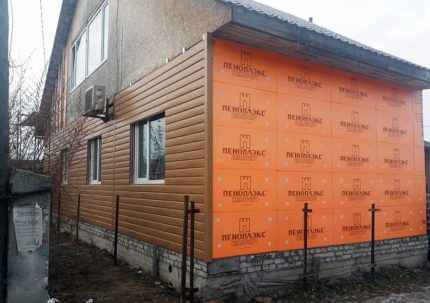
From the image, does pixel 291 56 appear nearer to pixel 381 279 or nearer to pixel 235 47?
pixel 235 47

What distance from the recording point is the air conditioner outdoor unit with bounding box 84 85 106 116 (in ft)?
33.0

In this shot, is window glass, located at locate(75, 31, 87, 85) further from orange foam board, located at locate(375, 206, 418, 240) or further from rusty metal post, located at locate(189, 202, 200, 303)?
orange foam board, located at locate(375, 206, 418, 240)

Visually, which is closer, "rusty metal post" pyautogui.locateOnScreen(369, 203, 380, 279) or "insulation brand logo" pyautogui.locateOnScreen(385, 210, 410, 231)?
"rusty metal post" pyautogui.locateOnScreen(369, 203, 380, 279)

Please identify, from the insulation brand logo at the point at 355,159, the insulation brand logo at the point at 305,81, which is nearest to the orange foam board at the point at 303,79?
the insulation brand logo at the point at 305,81

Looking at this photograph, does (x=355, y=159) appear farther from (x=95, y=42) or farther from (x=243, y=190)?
(x=95, y=42)

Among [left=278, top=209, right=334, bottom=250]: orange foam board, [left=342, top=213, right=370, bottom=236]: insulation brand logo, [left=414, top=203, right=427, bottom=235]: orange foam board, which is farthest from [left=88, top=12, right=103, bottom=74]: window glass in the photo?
[left=414, top=203, right=427, bottom=235]: orange foam board

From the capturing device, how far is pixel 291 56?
6828mm

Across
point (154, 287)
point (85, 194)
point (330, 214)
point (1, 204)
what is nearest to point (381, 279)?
point (330, 214)

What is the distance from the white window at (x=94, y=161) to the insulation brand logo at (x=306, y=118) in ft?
20.6

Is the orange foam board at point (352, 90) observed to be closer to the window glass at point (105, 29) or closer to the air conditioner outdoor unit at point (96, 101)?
the air conditioner outdoor unit at point (96, 101)

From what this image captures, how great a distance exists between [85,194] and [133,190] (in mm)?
3836

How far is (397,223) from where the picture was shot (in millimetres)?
8344

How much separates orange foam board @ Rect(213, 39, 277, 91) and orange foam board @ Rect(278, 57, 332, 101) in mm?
202

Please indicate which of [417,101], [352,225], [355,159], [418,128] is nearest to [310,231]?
[352,225]
